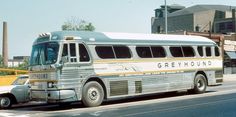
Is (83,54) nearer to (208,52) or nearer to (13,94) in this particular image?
(13,94)

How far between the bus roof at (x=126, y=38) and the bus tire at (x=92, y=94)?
1.62 metres

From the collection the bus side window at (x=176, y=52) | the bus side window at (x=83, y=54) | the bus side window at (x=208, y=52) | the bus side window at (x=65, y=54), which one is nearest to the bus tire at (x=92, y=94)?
the bus side window at (x=83, y=54)

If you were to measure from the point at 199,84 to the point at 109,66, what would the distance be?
6092 mm

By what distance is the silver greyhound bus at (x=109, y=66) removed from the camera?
54.3ft

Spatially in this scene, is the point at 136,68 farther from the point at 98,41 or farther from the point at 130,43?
the point at 98,41

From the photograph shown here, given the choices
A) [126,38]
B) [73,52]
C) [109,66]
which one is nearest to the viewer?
[73,52]

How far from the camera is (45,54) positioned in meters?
16.9

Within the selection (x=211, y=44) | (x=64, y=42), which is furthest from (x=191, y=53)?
(x=64, y=42)

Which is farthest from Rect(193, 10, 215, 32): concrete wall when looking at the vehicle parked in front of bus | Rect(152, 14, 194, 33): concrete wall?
the vehicle parked in front of bus

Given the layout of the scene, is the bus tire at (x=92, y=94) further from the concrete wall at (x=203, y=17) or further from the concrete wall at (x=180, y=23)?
the concrete wall at (x=203, y=17)

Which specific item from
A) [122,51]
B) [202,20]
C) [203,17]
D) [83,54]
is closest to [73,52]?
Answer: [83,54]

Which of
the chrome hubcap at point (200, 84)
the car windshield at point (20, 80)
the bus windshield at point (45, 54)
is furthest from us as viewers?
the chrome hubcap at point (200, 84)

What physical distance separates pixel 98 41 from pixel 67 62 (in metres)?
1.83

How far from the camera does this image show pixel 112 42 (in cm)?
1838
